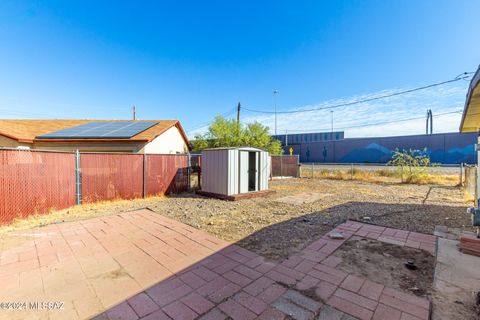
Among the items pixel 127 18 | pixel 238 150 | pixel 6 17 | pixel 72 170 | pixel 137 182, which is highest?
pixel 127 18

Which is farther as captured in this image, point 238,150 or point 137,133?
point 137,133

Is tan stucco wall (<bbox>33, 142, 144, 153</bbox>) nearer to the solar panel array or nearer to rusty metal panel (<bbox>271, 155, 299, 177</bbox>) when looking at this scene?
the solar panel array

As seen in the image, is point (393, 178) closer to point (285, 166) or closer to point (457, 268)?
point (285, 166)

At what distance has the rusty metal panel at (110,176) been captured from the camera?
6.31 metres

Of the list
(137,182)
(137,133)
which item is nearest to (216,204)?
(137,182)

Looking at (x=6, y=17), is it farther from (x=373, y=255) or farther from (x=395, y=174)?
(x=395, y=174)

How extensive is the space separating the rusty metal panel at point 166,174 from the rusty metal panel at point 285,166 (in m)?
7.83

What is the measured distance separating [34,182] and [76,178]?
3.32 feet

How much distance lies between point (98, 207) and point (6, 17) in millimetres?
7266

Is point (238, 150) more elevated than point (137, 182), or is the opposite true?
point (238, 150)

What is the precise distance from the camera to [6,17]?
704cm

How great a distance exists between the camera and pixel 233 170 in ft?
24.1

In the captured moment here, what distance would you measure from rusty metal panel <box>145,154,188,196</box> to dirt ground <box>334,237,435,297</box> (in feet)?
21.2

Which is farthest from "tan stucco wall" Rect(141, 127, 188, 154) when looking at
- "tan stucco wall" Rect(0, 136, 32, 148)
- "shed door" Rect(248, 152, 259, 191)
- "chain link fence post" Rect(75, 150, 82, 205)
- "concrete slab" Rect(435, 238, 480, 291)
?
"concrete slab" Rect(435, 238, 480, 291)
